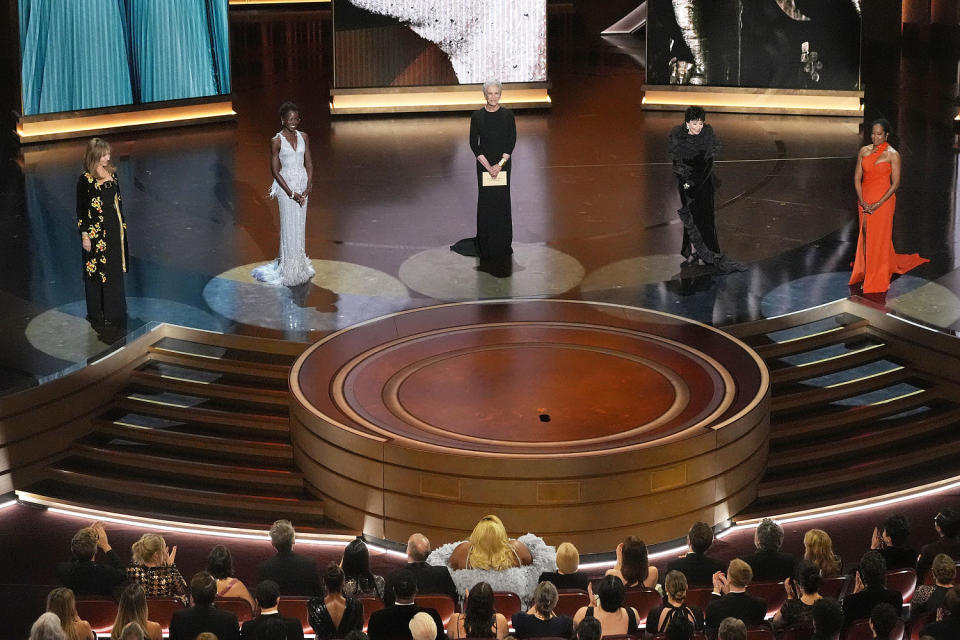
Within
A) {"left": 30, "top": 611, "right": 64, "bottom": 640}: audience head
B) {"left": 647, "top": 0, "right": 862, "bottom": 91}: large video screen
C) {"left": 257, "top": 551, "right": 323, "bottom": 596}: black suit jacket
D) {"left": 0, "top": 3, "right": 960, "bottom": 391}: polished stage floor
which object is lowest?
{"left": 257, "top": 551, "right": 323, "bottom": 596}: black suit jacket

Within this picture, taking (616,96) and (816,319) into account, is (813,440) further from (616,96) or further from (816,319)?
(616,96)

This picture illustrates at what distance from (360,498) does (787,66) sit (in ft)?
34.0

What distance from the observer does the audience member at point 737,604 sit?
20.8 feet

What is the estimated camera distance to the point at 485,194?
11.7 m

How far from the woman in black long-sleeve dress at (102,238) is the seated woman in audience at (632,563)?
4826mm

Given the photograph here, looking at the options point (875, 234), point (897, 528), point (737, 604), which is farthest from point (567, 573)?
point (875, 234)

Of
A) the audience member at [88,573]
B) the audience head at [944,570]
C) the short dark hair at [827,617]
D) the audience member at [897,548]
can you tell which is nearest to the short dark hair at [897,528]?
the audience member at [897,548]

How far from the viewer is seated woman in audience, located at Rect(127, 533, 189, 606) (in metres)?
6.77

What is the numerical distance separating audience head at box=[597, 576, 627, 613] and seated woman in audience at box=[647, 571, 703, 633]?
0.56ft

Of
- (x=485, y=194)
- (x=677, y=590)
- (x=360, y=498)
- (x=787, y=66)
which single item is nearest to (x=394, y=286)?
(x=485, y=194)

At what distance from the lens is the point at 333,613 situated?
6426mm

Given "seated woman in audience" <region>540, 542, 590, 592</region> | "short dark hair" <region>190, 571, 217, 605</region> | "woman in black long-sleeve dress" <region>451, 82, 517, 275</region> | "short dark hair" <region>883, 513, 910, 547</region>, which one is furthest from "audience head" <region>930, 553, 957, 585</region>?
"woman in black long-sleeve dress" <region>451, 82, 517, 275</region>

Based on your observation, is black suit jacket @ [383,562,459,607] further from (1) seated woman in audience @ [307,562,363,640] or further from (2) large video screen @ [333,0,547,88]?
(2) large video screen @ [333,0,547,88]

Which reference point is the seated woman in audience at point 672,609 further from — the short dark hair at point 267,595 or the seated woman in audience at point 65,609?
the seated woman in audience at point 65,609
